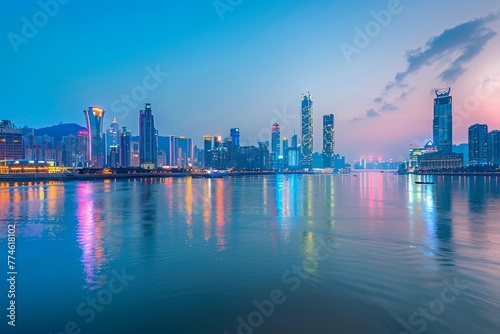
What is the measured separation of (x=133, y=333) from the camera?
9773 mm

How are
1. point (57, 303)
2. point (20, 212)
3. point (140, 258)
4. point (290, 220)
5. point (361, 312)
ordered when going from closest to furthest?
point (361, 312) < point (57, 303) < point (140, 258) < point (290, 220) < point (20, 212)

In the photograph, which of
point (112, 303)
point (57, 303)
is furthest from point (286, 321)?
point (57, 303)

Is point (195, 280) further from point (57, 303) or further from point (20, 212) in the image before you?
point (20, 212)

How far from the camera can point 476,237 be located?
23328 millimetres

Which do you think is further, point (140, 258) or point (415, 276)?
point (140, 258)

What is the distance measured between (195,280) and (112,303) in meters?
3.74

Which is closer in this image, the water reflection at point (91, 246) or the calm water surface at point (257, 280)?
the calm water surface at point (257, 280)

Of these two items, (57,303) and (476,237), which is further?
(476,237)

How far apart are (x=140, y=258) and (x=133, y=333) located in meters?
8.38

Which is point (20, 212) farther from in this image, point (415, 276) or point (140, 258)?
point (415, 276)

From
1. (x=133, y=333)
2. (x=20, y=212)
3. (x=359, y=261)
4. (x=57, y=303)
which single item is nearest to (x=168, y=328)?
(x=133, y=333)

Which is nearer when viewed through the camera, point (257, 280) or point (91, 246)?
point (257, 280)

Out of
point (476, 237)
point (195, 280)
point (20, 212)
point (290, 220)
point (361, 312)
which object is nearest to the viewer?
point (361, 312)

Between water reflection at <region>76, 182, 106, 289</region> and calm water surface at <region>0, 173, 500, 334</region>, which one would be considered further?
water reflection at <region>76, 182, 106, 289</region>
